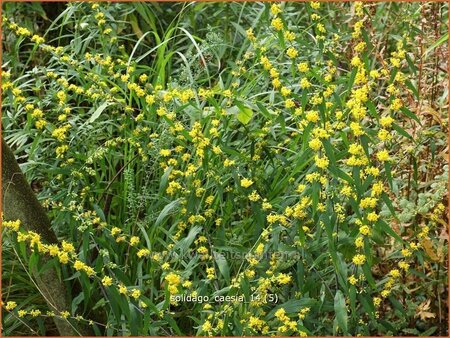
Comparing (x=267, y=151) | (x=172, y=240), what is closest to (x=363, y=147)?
(x=267, y=151)

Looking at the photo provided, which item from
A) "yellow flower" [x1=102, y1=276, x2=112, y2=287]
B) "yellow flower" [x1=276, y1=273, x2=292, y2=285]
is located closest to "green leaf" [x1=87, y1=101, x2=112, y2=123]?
"yellow flower" [x1=102, y1=276, x2=112, y2=287]

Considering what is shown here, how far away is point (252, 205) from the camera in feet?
7.48

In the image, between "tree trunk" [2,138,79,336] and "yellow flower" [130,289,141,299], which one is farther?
"tree trunk" [2,138,79,336]

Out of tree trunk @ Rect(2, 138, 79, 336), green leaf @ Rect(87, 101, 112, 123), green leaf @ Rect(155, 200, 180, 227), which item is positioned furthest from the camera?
green leaf @ Rect(87, 101, 112, 123)

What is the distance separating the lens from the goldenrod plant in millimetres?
2123

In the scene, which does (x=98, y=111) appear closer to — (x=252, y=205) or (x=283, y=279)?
(x=252, y=205)

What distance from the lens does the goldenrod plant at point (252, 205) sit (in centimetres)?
212

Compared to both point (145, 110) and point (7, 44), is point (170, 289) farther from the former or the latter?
point (7, 44)

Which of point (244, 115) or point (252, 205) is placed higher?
point (244, 115)

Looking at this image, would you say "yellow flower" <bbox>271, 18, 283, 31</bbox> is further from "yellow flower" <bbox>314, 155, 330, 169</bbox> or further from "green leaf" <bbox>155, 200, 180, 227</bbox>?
"green leaf" <bbox>155, 200, 180, 227</bbox>

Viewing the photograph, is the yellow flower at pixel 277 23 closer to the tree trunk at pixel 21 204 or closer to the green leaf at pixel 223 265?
the green leaf at pixel 223 265

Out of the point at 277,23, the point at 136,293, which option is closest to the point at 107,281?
the point at 136,293

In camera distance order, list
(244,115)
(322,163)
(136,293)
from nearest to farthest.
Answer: (322,163) < (136,293) < (244,115)

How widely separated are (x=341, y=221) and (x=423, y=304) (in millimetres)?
569
